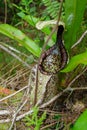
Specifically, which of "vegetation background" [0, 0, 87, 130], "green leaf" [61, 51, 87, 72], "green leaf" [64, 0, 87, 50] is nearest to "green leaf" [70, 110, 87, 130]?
"vegetation background" [0, 0, 87, 130]

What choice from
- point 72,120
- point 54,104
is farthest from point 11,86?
point 72,120

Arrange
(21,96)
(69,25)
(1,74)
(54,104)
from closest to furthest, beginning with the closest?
(69,25) < (54,104) < (21,96) < (1,74)

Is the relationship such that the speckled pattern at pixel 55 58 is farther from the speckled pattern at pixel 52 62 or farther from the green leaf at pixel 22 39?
the green leaf at pixel 22 39

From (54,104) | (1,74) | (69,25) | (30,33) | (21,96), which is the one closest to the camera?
(69,25)

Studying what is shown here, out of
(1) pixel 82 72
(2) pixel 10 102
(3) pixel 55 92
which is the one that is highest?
(1) pixel 82 72

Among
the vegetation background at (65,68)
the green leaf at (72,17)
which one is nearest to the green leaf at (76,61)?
the vegetation background at (65,68)

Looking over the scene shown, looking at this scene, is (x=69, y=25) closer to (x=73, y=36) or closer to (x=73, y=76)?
(x=73, y=36)
